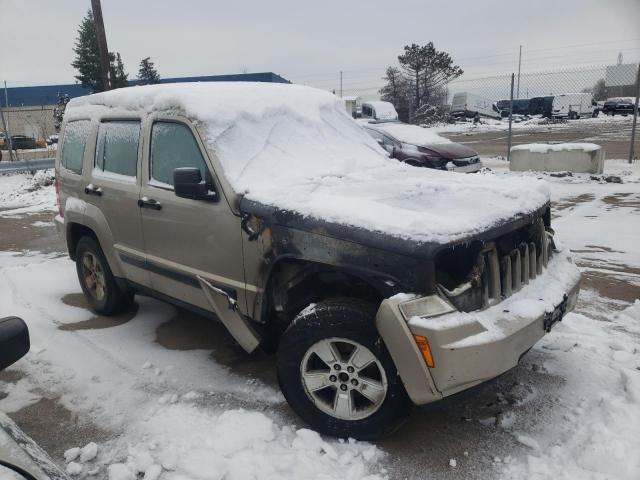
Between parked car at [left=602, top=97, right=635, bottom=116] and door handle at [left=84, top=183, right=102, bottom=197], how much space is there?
42.0 m

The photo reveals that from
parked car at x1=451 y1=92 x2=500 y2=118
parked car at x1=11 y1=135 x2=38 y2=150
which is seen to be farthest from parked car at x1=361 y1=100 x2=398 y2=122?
parked car at x1=11 y1=135 x2=38 y2=150

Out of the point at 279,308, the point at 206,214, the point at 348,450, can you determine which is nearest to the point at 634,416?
the point at 348,450

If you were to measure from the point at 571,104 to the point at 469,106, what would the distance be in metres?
7.05

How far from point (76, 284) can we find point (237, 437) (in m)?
3.72

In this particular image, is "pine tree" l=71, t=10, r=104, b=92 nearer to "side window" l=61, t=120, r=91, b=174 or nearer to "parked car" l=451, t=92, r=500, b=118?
"parked car" l=451, t=92, r=500, b=118

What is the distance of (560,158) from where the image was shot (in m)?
12.0

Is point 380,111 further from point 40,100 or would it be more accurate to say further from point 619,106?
point 40,100

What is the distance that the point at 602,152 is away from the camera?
11.7 m

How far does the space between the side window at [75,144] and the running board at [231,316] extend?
208cm

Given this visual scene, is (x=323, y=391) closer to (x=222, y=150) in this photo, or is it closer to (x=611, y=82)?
(x=222, y=150)

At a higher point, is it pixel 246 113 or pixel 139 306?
pixel 246 113

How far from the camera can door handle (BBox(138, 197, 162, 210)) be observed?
12.2 ft

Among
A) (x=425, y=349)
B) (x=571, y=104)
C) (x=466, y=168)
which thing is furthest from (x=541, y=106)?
(x=425, y=349)

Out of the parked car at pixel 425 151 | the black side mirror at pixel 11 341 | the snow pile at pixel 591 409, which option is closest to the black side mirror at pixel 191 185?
the black side mirror at pixel 11 341
